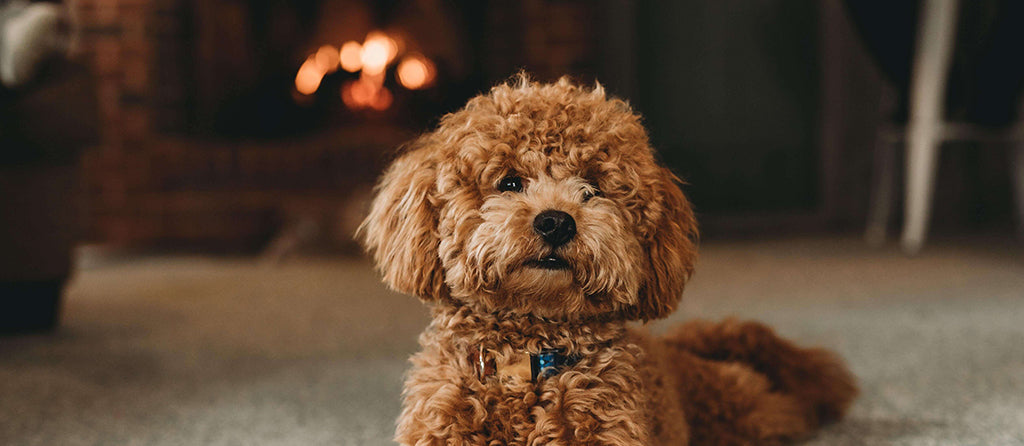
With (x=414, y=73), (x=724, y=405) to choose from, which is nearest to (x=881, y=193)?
(x=414, y=73)

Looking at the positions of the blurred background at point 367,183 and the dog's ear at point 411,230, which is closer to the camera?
the dog's ear at point 411,230

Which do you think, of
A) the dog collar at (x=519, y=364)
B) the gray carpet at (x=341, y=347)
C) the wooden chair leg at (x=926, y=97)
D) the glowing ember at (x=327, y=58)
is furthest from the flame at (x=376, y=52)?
the dog collar at (x=519, y=364)

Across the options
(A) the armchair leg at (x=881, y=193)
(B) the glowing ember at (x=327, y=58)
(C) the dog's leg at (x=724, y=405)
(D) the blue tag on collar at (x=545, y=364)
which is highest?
(B) the glowing ember at (x=327, y=58)

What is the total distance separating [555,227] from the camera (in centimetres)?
94

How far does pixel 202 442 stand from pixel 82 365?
633 mm

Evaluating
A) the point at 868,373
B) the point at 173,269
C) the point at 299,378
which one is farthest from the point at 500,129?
the point at 173,269

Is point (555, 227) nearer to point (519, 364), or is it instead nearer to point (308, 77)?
point (519, 364)

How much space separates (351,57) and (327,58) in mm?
108

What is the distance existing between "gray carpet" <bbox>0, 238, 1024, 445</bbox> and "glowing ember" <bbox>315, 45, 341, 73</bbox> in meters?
1.11

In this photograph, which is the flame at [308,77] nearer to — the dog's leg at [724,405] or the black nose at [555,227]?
the dog's leg at [724,405]

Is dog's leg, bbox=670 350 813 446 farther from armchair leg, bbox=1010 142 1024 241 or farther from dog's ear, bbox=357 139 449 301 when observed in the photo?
armchair leg, bbox=1010 142 1024 241

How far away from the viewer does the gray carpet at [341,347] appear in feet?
4.56

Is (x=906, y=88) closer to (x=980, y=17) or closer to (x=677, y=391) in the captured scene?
(x=980, y=17)

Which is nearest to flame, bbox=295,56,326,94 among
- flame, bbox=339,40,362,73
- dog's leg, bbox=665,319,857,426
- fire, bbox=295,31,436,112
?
fire, bbox=295,31,436,112
